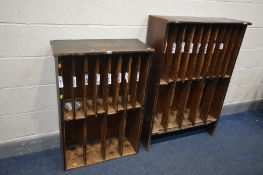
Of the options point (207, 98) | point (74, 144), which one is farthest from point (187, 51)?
point (74, 144)

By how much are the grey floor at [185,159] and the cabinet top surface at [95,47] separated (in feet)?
3.33

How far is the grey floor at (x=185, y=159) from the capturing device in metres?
2.04

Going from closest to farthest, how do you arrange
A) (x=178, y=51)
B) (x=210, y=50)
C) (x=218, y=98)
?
(x=178, y=51)
(x=210, y=50)
(x=218, y=98)

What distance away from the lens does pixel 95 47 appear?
174cm

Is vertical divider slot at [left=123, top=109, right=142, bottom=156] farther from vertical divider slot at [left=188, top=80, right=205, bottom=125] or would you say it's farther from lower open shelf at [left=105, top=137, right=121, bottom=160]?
vertical divider slot at [left=188, top=80, right=205, bottom=125]

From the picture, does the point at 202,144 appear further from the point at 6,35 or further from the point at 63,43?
the point at 6,35

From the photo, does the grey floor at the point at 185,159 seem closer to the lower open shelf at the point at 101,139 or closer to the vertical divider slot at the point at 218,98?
the lower open shelf at the point at 101,139

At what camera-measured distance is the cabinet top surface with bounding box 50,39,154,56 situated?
5.26ft

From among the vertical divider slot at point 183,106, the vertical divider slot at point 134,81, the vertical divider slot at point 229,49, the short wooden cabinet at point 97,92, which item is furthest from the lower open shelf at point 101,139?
the vertical divider slot at point 229,49

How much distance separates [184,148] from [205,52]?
958mm

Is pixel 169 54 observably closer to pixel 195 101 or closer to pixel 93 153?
A: pixel 195 101

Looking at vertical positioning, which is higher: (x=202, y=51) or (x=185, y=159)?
(x=202, y=51)

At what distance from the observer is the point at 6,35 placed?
5.66 feet

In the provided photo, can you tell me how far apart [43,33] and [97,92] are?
597mm
